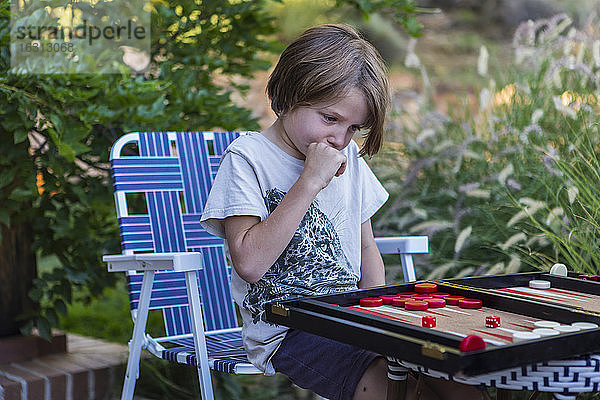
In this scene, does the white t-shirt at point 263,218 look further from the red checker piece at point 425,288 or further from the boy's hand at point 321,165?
the red checker piece at point 425,288

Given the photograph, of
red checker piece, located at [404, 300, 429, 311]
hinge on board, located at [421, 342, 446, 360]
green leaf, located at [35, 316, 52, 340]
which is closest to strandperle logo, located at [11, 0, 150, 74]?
green leaf, located at [35, 316, 52, 340]

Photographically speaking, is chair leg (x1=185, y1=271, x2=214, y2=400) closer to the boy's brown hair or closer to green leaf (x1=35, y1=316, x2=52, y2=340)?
the boy's brown hair

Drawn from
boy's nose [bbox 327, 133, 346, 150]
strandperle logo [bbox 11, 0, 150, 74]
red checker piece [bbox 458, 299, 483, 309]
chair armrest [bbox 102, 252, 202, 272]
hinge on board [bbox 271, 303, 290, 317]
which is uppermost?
strandperle logo [bbox 11, 0, 150, 74]

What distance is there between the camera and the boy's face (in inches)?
69.5

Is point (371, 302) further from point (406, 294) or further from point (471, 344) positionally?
point (471, 344)

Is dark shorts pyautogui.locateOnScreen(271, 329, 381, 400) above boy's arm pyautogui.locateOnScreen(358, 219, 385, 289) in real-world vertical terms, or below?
below

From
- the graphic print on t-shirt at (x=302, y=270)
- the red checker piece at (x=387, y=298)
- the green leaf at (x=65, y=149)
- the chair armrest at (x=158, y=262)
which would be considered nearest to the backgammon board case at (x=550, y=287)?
the red checker piece at (x=387, y=298)

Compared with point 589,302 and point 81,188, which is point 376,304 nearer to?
point 589,302

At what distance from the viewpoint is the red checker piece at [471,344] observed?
109 centimetres

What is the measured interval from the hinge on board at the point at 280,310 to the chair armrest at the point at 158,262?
48 centimetres

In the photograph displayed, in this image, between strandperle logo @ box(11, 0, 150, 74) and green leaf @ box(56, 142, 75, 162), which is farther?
strandperle logo @ box(11, 0, 150, 74)

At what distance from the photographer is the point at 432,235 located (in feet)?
10.7

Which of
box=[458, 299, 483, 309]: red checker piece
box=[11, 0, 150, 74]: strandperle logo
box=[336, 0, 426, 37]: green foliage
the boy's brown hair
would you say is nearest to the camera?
box=[458, 299, 483, 309]: red checker piece

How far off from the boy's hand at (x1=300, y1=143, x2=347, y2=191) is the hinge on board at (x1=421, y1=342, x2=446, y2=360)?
67 cm
